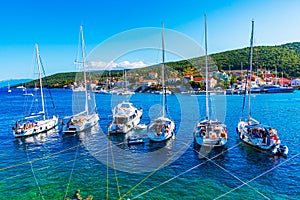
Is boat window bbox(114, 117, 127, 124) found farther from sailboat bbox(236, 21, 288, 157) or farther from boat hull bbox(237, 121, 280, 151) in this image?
sailboat bbox(236, 21, 288, 157)

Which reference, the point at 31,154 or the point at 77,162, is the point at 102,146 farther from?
the point at 31,154

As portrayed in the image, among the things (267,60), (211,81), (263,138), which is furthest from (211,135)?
(267,60)

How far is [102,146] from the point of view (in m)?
28.2

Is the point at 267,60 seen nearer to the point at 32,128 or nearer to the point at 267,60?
the point at 267,60

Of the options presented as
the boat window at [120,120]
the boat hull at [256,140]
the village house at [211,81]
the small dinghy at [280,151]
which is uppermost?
the village house at [211,81]

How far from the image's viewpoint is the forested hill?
13040 centimetres

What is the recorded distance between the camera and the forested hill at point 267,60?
428ft

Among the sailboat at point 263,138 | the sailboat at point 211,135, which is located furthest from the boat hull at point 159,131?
the sailboat at point 263,138

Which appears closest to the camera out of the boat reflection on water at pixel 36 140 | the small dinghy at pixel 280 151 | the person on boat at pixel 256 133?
the small dinghy at pixel 280 151

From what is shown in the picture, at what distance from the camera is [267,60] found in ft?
463

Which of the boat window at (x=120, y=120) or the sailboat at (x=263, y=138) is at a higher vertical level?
the boat window at (x=120, y=120)

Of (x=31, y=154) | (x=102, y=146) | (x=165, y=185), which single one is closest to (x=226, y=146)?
(x=165, y=185)

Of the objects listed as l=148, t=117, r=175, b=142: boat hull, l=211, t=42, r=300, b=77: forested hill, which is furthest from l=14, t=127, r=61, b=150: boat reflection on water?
l=211, t=42, r=300, b=77: forested hill

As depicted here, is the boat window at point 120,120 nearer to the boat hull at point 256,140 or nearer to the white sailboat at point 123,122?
the white sailboat at point 123,122
